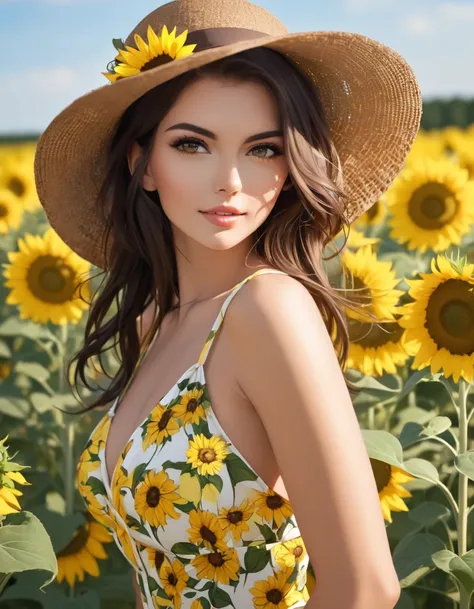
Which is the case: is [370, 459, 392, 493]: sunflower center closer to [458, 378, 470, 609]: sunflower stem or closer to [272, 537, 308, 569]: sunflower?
[458, 378, 470, 609]: sunflower stem

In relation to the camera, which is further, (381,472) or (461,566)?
(381,472)

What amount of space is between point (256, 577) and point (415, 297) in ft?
2.86

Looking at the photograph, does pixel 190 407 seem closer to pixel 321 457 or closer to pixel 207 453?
pixel 207 453

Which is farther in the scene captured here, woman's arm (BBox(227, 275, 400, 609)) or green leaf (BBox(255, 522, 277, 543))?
green leaf (BBox(255, 522, 277, 543))

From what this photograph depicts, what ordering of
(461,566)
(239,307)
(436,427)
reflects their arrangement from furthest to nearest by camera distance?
(436,427) → (461,566) → (239,307)

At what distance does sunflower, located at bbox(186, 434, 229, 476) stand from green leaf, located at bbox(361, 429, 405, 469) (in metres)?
0.55

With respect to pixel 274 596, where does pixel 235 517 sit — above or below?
above

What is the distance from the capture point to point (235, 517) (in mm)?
1841

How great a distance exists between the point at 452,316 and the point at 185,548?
0.88 m

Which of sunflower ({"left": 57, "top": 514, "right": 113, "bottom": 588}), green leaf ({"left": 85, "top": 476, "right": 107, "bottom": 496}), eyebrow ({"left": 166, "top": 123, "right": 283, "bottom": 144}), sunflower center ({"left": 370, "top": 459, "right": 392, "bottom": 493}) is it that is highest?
eyebrow ({"left": 166, "top": 123, "right": 283, "bottom": 144})

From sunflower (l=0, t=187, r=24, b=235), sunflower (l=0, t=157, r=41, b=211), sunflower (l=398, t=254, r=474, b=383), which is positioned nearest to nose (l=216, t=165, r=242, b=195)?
sunflower (l=398, t=254, r=474, b=383)

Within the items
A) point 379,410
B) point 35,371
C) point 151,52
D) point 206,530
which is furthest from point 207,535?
point 35,371

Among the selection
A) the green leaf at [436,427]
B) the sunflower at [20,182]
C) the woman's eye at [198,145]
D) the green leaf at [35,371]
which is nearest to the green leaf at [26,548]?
the woman's eye at [198,145]

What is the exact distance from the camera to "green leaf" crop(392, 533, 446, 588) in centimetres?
244
